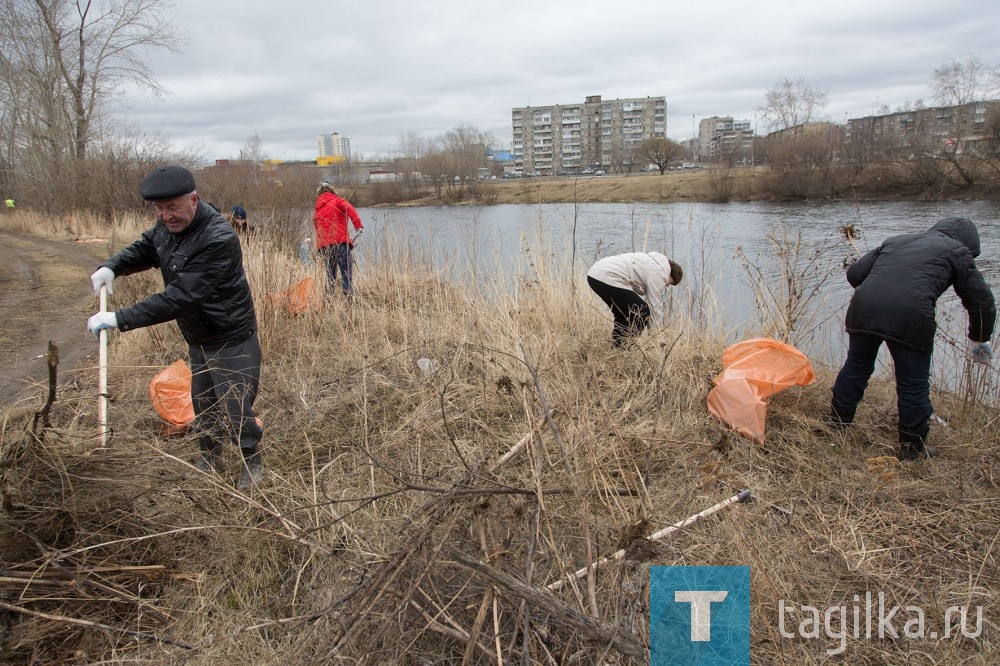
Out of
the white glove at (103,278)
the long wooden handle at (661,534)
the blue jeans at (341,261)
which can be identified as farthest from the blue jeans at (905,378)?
the blue jeans at (341,261)

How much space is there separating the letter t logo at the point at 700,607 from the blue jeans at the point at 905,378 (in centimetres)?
173

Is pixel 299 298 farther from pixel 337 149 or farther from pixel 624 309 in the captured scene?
pixel 337 149

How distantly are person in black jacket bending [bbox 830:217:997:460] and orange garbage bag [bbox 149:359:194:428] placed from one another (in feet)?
11.7

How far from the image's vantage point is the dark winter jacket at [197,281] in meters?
2.33

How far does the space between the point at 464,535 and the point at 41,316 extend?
20.8ft

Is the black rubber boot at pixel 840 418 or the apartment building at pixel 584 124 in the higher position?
the apartment building at pixel 584 124

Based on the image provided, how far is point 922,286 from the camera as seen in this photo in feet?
9.32

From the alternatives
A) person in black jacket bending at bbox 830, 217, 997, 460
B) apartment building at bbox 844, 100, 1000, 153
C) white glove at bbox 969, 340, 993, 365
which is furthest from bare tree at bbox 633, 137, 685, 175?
person in black jacket bending at bbox 830, 217, 997, 460

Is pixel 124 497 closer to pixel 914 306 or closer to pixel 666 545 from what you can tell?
pixel 666 545

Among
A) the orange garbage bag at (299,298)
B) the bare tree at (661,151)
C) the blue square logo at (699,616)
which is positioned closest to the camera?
the blue square logo at (699,616)

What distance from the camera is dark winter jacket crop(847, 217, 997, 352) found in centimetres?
284

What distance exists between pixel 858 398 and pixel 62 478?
357cm

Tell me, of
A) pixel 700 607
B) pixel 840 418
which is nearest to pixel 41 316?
pixel 700 607

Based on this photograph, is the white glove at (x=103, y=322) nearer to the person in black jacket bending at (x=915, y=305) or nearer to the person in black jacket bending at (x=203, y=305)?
the person in black jacket bending at (x=203, y=305)
